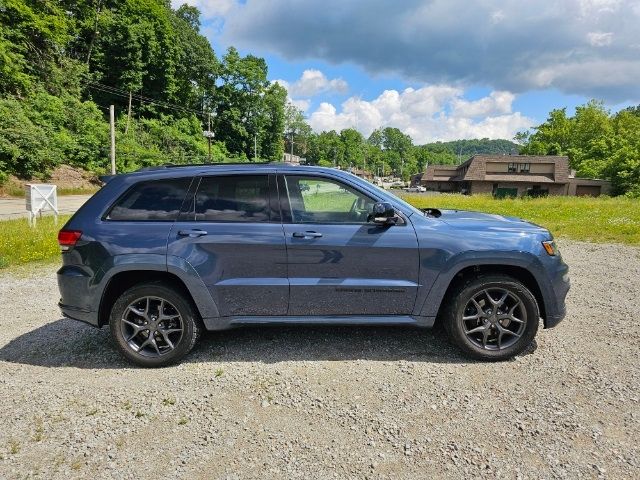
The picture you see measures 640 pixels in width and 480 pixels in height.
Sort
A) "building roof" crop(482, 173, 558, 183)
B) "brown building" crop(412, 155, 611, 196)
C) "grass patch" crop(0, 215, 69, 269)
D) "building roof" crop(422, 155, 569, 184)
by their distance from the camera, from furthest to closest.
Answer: "building roof" crop(482, 173, 558, 183) < "building roof" crop(422, 155, 569, 184) < "brown building" crop(412, 155, 611, 196) < "grass patch" crop(0, 215, 69, 269)

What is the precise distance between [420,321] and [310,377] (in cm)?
113

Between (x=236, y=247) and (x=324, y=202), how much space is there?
0.93 m

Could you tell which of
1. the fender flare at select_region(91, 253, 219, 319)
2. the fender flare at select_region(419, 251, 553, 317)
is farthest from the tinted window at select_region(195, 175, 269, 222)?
the fender flare at select_region(419, 251, 553, 317)

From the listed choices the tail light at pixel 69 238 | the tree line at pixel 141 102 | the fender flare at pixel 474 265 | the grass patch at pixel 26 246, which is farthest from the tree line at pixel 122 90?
the fender flare at pixel 474 265

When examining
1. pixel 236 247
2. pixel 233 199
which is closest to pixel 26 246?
pixel 233 199

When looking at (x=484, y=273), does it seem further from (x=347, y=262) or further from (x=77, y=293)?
(x=77, y=293)

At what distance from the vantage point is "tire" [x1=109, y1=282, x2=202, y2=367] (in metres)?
3.38

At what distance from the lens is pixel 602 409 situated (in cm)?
275

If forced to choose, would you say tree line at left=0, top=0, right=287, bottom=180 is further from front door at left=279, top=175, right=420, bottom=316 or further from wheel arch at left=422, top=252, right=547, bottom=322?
wheel arch at left=422, top=252, right=547, bottom=322

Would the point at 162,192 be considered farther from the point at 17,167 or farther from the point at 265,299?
the point at 17,167

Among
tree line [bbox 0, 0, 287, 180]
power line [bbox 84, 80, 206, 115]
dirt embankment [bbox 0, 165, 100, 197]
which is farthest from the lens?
power line [bbox 84, 80, 206, 115]

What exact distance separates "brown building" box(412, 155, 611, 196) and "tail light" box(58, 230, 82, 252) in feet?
193

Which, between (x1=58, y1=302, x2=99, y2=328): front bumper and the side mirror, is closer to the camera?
the side mirror

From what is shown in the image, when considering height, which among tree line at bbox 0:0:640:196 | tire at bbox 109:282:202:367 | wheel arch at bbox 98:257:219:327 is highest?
tree line at bbox 0:0:640:196
